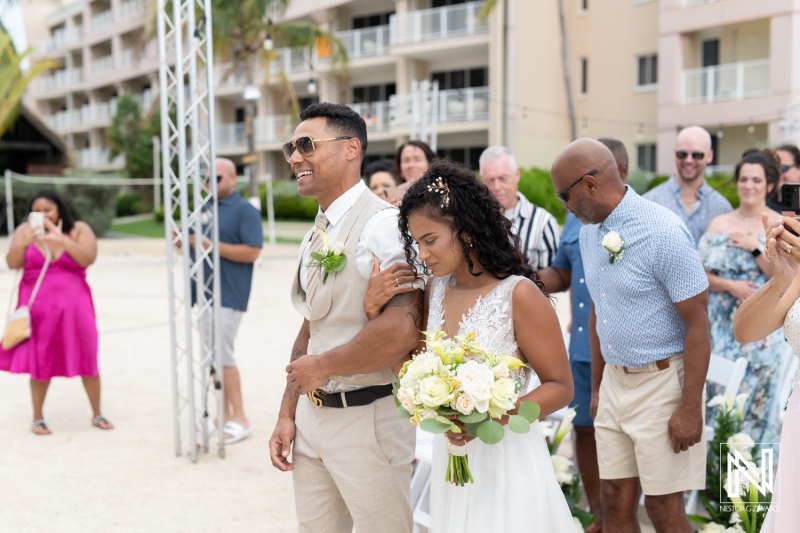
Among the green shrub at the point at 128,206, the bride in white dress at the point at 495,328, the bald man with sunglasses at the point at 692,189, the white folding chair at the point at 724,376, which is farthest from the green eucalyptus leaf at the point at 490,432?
the green shrub at the point at 128,206

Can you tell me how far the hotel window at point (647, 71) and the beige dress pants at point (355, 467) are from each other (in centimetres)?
2758

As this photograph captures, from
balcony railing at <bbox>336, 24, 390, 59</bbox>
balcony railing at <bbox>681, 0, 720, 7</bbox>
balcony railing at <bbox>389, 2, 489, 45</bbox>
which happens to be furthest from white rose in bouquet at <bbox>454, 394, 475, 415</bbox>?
balcony railing at <bbox>336, 24, 390, 59</bbox>

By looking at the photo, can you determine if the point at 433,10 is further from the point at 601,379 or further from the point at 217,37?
the point at 601,379

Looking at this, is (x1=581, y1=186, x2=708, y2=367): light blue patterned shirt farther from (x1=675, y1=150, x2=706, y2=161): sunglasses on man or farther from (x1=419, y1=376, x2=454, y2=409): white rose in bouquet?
(x1=675, y1=150, x2=706, y2=161): sunglasses on man

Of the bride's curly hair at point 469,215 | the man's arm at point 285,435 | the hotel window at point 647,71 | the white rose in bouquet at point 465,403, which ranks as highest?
the hotel window at point 647,71

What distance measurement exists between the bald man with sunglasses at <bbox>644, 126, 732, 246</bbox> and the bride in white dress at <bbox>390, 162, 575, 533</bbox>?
9.99 feet

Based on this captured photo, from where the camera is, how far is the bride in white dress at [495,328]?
2.72 m

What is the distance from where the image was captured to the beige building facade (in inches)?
999

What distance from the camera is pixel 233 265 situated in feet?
22.0

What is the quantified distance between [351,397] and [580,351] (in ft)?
7.24

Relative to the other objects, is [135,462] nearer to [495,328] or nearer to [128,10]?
[495,328]

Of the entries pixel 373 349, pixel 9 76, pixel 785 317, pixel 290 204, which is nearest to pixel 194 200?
pixel 373 349

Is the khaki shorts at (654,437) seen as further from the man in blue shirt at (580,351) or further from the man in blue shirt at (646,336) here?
the man in blue shirt at (580,351)

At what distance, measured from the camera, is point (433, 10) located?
1248 inches
